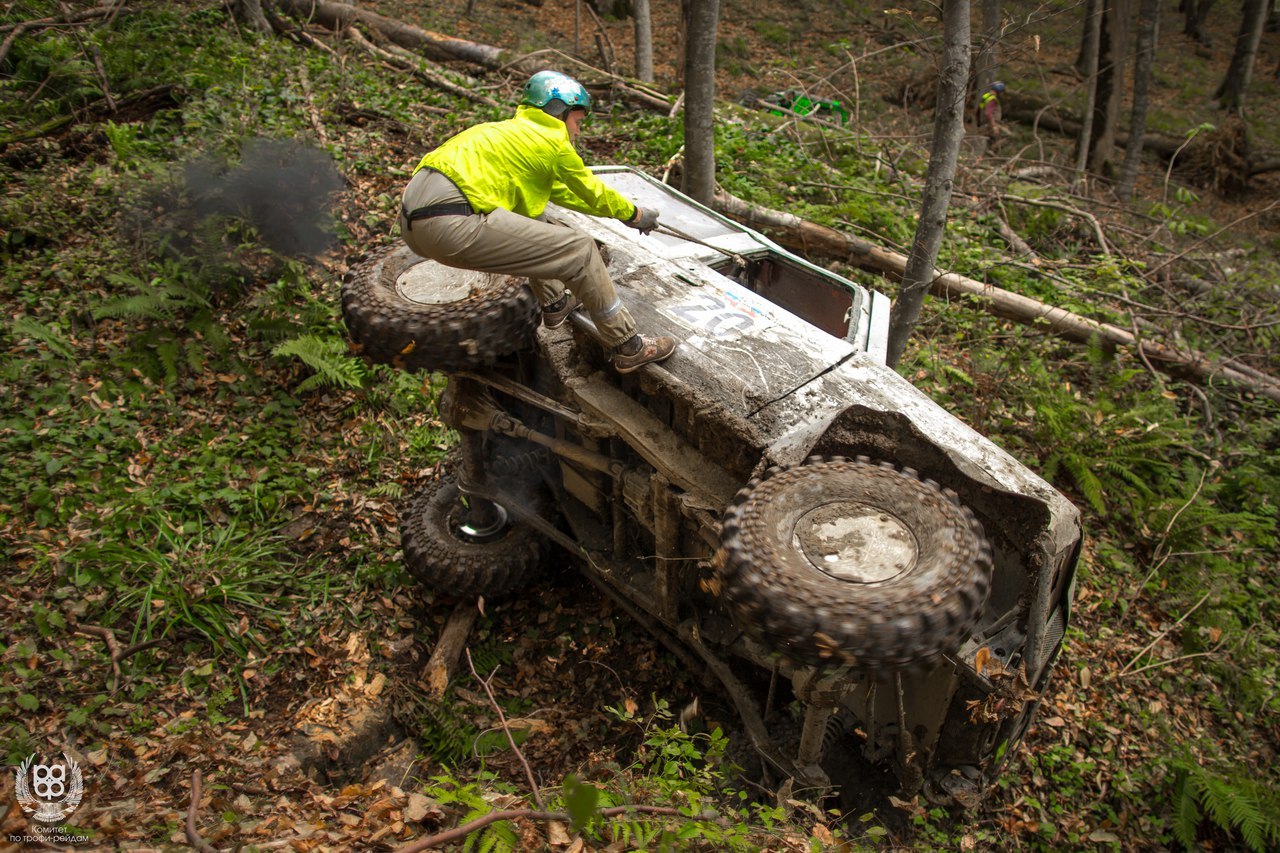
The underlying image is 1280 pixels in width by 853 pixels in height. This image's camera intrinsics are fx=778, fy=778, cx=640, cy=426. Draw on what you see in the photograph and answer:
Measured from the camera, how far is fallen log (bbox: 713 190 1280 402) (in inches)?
296

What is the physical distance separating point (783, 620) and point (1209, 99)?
75.8 ft

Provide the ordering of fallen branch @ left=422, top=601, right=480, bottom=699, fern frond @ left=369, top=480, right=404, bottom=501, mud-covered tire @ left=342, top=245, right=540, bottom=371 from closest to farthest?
mud-covered tire @ left=342, top=245, right=540, bottom=371 < fallen branch @ left=422, top=601, right=480, bottom=699 < fern frond @ left=369, top=480, right=404, bottom=501

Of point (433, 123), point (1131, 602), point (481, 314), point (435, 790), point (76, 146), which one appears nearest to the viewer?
point (435, 790)

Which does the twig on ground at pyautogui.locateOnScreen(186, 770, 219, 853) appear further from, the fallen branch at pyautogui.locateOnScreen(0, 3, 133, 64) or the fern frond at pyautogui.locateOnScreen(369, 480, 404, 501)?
the fallen branch at pyautogui.locateOnScreen(0, 3, 133, 64)

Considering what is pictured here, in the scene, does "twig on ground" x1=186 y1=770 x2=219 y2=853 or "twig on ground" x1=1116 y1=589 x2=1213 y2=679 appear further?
"twig on ground" x1=1116 y1=589 x2=1213 y2=679

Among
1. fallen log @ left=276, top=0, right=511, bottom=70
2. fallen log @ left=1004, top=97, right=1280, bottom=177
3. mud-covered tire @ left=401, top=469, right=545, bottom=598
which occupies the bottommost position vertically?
fallen log @ left=1004, top=97, right=1280, bottom=177

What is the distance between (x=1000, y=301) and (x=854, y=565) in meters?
6.13

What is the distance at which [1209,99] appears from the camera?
19.2 m

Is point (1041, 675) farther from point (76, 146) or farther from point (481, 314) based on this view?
point (76, 146)

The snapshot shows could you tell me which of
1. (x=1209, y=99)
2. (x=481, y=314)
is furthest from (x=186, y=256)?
(x=1209, y=99)

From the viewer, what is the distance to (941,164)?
5.40 metres

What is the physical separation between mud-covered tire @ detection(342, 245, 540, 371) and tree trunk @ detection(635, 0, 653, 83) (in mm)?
9540

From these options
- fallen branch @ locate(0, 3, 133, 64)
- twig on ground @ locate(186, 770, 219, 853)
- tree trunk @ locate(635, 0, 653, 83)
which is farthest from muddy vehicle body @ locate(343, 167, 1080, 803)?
tree trunk @ locate(635, 0, 653, 83)

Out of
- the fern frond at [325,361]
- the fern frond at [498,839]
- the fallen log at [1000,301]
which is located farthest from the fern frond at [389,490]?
the fallen log at [1000,301]
